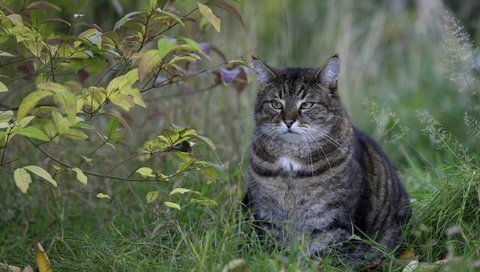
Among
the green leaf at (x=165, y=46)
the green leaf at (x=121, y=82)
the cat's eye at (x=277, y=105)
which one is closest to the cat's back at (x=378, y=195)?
the cat's eye at (x=277, y=105)

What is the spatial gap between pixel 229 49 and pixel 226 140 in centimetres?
81

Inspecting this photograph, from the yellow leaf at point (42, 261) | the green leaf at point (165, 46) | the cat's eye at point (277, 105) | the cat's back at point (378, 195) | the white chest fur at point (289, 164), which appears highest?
the green leaf at point (165, 46)

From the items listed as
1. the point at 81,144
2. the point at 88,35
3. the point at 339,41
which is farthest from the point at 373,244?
the point at 339,41

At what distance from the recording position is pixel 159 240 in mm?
3242

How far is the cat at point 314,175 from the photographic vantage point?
3270 mm

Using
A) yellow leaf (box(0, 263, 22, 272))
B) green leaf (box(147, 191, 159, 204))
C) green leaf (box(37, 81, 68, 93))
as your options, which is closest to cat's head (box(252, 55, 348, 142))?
green leaf (box(147, 191, 159, 204))

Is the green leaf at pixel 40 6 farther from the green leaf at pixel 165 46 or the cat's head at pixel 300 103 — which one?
the cat's head at pixel 300 103

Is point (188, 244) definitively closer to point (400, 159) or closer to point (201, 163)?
point (201, 163)

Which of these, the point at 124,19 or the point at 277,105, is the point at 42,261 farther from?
the point at 277,105

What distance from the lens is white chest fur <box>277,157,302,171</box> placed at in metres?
3.35

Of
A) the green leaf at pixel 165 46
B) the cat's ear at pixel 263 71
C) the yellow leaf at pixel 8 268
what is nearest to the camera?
the green leaf at pixel 165 46

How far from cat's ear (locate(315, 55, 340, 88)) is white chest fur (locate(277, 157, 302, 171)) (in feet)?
1.21

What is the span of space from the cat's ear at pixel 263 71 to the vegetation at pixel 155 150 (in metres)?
0.09

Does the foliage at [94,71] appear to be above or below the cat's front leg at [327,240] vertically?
above
